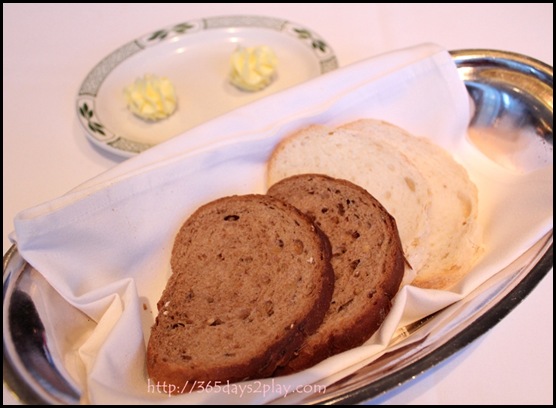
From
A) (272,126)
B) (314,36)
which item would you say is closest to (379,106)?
(272,126)

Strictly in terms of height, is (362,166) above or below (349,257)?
above

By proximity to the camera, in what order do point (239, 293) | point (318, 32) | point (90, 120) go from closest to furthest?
1. point (239, 293)
2. point (90, 120)
3. point (318, 32)

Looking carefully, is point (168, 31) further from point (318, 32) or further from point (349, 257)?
point (349, 257)

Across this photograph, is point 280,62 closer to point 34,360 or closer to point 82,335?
point 82,335

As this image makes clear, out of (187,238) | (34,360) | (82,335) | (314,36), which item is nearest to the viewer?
(34,360)

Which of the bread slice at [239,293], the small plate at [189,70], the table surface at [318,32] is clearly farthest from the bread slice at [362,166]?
the small plate at [189,70]

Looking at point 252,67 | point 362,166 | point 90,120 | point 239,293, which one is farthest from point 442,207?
point 90,120
